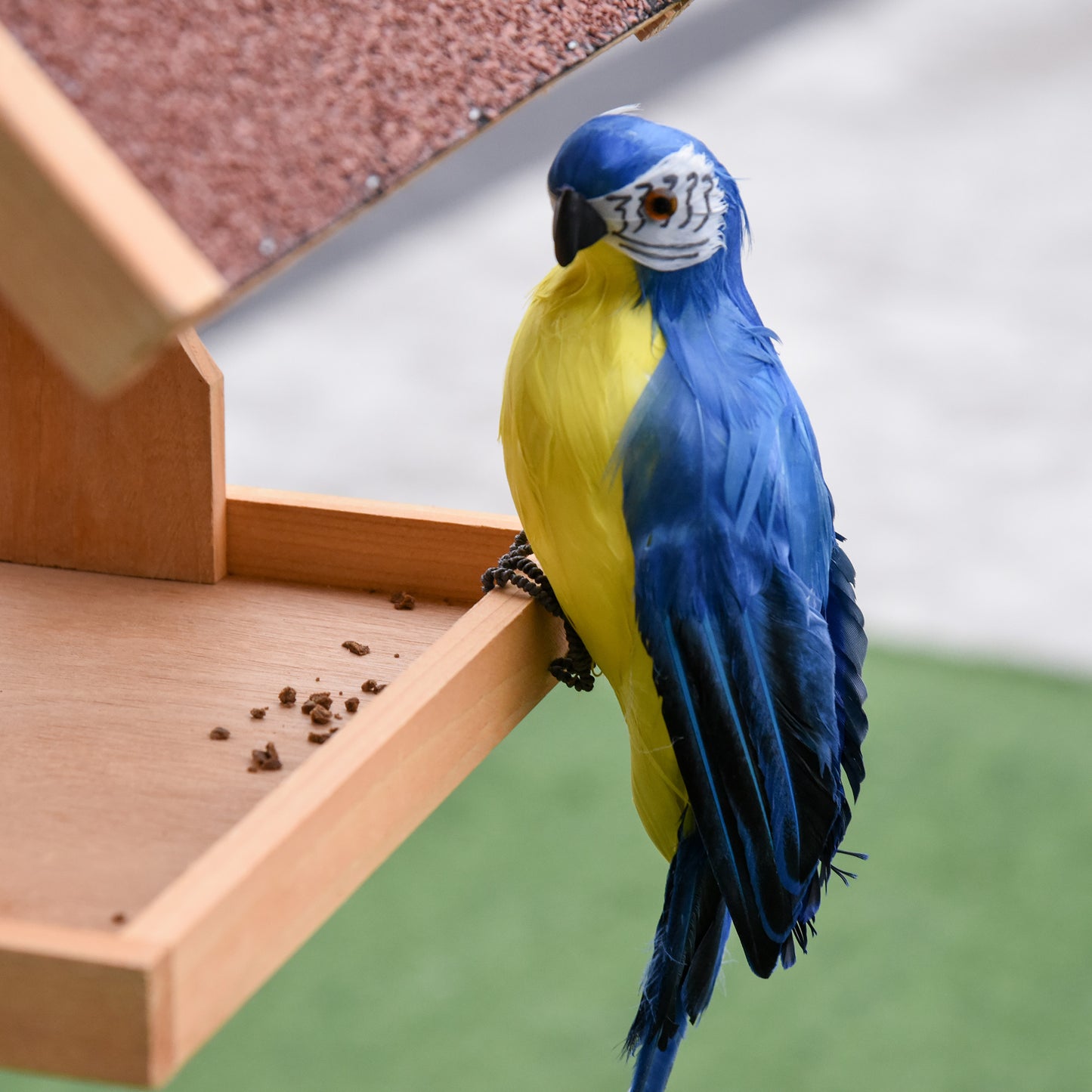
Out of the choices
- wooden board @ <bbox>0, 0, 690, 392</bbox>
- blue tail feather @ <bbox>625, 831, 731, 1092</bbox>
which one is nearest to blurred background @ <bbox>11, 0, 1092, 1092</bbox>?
blue tail feather @ <bbox>625, 831, 731, 1092</bbox>

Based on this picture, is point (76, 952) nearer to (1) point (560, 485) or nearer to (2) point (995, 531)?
(1) point (560, 485)

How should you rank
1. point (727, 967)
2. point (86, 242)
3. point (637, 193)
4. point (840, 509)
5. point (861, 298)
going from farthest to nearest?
point (861, 298)
point (840, 509)
point (727, 967)
point (637, 193)
point (86, 242)

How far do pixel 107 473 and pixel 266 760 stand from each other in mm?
327

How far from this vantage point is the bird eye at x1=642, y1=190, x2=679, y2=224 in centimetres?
73

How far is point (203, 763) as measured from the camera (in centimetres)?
74

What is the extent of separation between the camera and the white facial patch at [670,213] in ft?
2.39

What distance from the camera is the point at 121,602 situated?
0.95 metres

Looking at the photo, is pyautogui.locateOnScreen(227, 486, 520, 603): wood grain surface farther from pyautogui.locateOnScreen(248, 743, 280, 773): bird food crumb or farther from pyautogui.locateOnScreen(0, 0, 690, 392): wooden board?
pyautogui.locateOnScreen(0, 0, 690, 392): wooden board

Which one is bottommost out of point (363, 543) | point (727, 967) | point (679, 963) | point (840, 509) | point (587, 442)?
point (840, 509)

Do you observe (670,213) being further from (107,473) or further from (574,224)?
(107,473)

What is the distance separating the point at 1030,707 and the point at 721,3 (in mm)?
3066

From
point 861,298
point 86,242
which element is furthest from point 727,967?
point 861,298

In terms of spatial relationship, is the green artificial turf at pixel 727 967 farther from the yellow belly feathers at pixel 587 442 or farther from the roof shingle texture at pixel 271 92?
the roof shingle texture at pixel 271 92

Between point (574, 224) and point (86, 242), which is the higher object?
point (86, 242)
